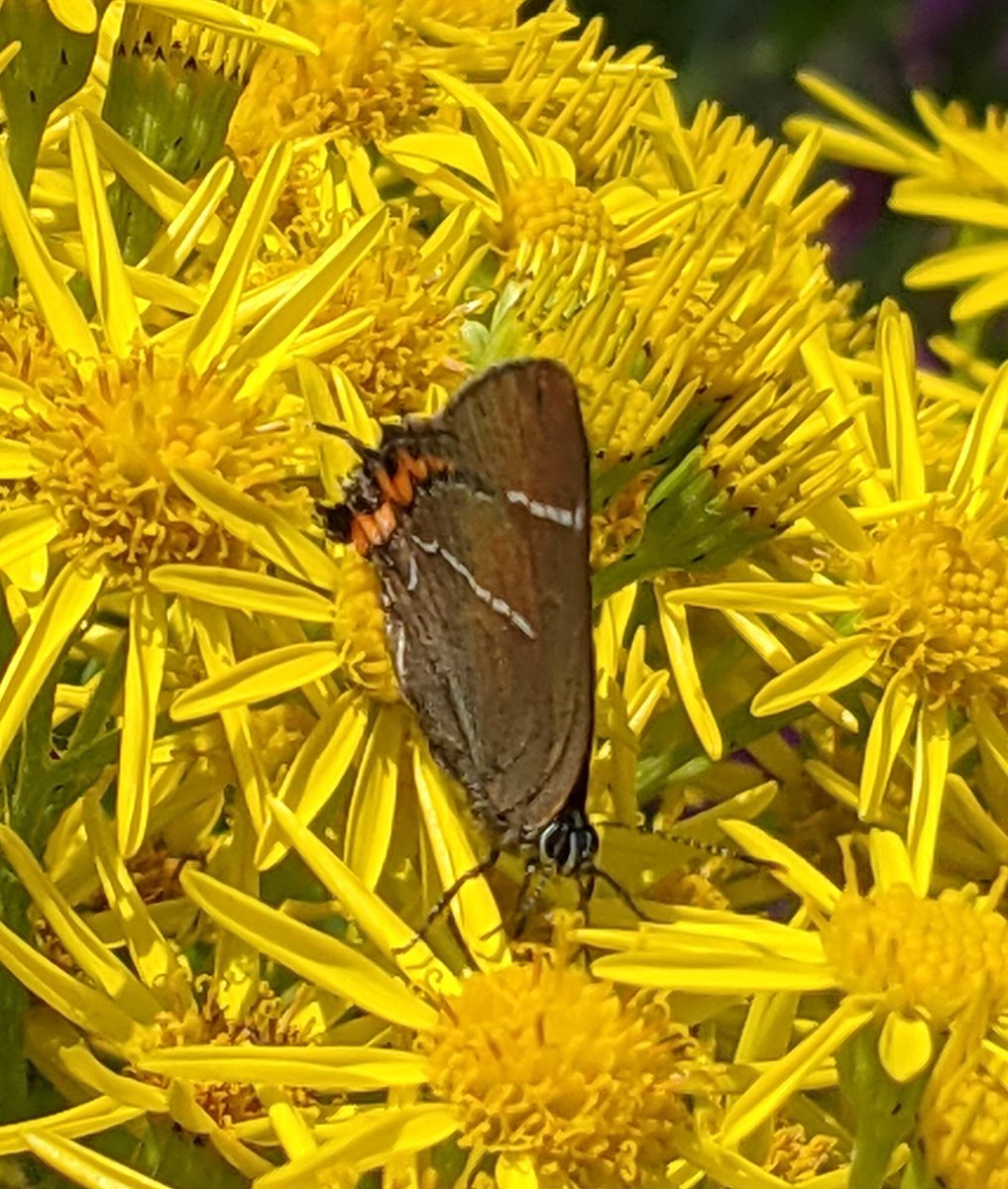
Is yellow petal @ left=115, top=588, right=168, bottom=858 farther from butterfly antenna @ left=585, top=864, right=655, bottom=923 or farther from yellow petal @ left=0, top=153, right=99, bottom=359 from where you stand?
butterfly antenna @ left=585, top=864, right=655, bottom=923

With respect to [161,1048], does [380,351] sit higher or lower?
higher

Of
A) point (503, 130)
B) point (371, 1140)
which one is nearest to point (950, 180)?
point (503, 130)

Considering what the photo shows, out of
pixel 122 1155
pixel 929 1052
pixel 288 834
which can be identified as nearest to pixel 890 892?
pixel 929 1052

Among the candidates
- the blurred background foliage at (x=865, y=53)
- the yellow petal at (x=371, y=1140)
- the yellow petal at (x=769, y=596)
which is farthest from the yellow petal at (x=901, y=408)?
the blurred background foliage at (x=865, y=53)

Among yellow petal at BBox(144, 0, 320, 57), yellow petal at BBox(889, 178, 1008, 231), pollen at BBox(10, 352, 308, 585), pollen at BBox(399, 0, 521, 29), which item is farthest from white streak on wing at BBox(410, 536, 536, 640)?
yellow petal at BBox(889, 178, 1008, 231)

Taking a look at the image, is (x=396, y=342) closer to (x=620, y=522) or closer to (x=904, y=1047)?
(x=620, y=522)

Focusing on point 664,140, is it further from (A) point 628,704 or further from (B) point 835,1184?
(B) point 835,1184

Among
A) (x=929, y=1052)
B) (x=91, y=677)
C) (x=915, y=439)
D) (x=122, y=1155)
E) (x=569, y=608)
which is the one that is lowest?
(x=122, y=1155)
